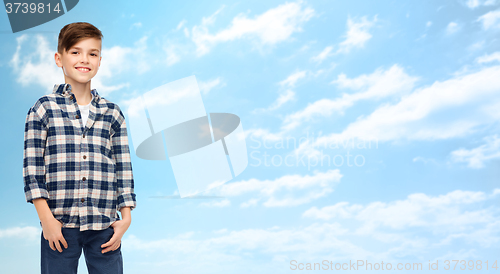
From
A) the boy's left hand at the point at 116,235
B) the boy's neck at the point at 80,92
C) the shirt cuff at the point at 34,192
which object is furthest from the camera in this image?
the boy's neck at the point at 80,92

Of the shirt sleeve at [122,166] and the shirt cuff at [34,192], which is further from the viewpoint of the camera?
the shirt sleeve at [122,166]

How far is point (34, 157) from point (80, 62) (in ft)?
1.61

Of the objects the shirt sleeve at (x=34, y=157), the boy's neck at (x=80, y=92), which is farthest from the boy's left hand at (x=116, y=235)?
the boy's neck at (x=80, y=92)

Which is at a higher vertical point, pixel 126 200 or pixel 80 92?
pixel 80 92

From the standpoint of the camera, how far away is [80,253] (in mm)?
1746

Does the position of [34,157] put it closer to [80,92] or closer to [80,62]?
[80,92]

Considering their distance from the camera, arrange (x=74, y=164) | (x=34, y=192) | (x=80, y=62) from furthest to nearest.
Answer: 1. (x=80, y=62)
2. (x=74, y=164)
3. (x=34, y=192)

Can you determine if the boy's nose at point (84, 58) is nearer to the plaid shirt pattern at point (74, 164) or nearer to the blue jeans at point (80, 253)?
the plaid shirt pattern at point (74, 164)

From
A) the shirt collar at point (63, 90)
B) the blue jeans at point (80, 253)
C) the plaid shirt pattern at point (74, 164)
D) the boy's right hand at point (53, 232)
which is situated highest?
the shirt collar at point (63, 90)

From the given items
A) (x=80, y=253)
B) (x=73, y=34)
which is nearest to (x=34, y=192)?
(x=80, y=253)

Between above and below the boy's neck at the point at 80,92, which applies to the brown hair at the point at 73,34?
above

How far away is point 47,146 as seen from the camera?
1.72m

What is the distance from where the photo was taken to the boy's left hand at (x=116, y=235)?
1754 millimetres

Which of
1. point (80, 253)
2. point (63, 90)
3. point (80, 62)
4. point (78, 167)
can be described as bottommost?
point (80, 253)
